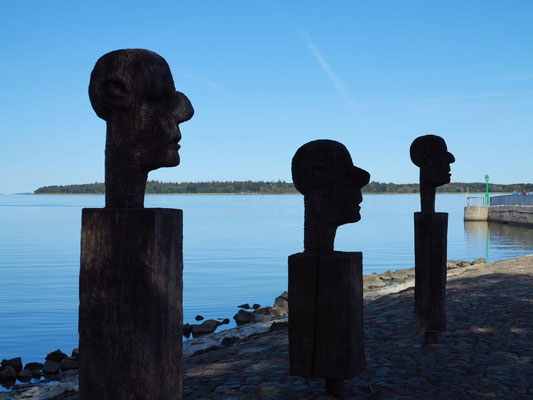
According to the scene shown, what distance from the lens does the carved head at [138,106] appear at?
3.33m

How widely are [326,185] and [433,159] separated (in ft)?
9.69

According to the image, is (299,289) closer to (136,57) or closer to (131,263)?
(131,263)

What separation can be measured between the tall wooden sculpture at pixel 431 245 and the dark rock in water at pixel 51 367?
24.1ft

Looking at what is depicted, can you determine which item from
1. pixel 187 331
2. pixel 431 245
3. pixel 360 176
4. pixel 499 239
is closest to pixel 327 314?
pixel 360 176

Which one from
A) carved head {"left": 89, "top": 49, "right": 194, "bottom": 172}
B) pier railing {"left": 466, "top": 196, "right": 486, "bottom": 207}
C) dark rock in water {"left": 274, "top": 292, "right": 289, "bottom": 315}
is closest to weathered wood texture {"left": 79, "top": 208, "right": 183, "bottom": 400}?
carved head {"left": 89, "top": 49, "right": 194, "bottom": 172}

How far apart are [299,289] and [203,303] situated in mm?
15291

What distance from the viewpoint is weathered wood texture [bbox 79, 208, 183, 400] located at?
10.6 feet

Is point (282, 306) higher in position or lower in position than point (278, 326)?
lower

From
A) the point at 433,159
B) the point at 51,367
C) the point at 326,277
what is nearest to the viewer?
the point at 326,277

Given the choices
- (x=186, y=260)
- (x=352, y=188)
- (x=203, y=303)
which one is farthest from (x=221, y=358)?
(x=186, y=260)

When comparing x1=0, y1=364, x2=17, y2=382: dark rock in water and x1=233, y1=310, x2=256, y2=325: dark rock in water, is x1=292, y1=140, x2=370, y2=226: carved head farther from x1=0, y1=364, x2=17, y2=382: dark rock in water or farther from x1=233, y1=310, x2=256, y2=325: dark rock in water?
x1=233, y1=310, x2=256, y2=325: dark rock in water

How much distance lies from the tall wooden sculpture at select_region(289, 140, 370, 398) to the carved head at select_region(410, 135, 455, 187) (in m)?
2.68

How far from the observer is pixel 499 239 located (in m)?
39.2

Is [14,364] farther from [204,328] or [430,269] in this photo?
[430,269]
